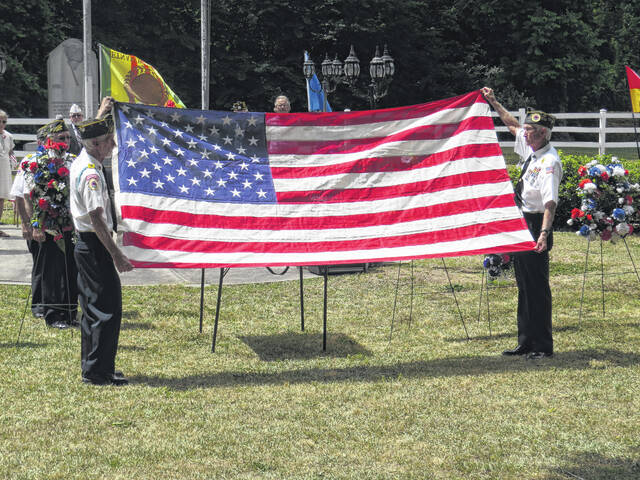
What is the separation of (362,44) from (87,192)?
36.3 m

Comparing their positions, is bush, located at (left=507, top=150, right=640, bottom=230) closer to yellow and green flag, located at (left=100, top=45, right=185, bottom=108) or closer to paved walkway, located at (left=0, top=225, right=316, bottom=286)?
paved walkway, located at (left=0, top=225, right=316, bottom=286)

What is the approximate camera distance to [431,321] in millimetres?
9664

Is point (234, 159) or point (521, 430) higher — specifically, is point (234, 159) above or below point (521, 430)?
above

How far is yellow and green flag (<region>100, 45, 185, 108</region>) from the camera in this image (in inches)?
615

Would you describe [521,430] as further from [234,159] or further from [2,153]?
[2,153]

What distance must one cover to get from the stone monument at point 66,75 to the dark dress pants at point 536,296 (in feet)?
75.6

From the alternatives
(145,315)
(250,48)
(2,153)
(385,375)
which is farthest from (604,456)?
(250,48)

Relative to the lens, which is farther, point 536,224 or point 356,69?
point 356,69

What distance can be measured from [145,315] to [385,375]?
136 inches

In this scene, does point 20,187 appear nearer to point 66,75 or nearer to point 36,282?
point 36,282

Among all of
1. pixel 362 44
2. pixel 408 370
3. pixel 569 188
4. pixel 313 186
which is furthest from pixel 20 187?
pixel 362 44

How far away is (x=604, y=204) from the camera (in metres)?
9.67

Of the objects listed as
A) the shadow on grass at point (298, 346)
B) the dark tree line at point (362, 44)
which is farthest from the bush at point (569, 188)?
the dark tree line at point (362, 44)

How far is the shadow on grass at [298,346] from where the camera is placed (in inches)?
324
